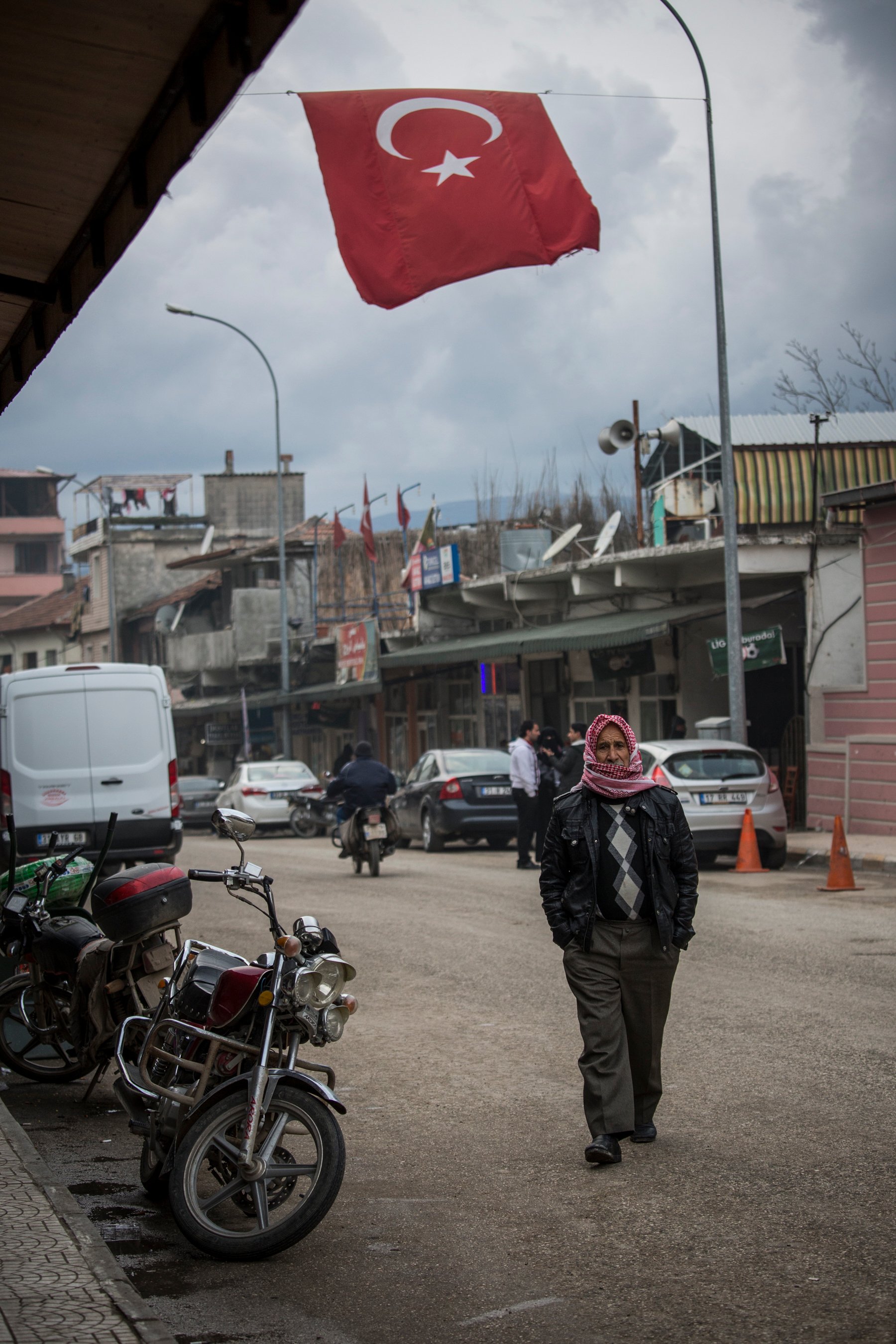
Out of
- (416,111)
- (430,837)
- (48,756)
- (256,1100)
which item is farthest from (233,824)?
(430,837)

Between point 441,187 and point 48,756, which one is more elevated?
point 441,187

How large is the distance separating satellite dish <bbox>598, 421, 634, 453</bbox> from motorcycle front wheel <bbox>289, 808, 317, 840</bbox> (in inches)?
398

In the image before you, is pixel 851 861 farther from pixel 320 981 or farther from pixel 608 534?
pixel 320 981

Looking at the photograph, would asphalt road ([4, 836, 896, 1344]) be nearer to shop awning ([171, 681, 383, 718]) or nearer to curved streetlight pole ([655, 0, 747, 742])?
curved streetlight pole ([655, 0, 747, 742])

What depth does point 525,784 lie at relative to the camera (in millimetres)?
18828

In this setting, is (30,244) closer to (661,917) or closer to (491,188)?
(661,917)

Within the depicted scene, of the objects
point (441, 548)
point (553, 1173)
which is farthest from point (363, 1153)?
point (441, 548)

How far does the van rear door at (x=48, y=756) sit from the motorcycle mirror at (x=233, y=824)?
423 inches

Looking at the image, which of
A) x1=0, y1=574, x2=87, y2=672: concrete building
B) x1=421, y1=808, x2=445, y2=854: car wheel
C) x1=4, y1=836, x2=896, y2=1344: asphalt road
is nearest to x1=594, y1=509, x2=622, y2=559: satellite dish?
x1=421, y1=808, x2=445, y2=854: car wheel

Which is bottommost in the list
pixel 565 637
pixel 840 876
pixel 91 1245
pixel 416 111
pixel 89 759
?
pixel 840 876

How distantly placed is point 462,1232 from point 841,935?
7.62 m

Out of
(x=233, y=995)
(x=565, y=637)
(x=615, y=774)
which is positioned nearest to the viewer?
(x=233, y=995)

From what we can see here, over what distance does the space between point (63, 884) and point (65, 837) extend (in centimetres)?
867

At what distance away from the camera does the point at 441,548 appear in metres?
35.2
